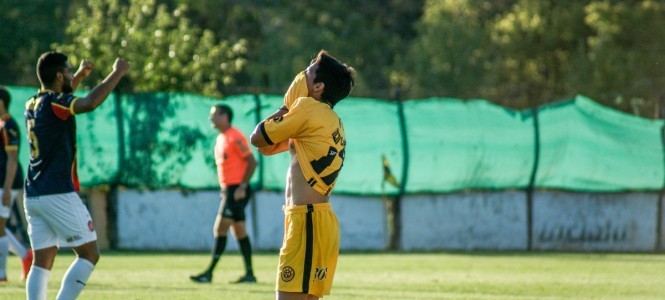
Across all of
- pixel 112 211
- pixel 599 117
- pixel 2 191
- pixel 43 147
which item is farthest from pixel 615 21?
pixel 43 147

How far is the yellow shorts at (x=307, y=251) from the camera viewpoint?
7551 millimetres

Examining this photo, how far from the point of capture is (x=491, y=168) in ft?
66.5

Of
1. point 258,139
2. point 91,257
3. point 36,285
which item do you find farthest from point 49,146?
point 258,139

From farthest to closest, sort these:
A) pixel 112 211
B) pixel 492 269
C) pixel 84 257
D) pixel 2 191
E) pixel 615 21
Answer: pixel 615 21, pixel 112 211, pixel 492 269, pixel 2 191, pixel 84 257

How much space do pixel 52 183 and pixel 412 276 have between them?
6.85 metres

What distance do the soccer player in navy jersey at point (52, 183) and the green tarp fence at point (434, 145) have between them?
1080cm

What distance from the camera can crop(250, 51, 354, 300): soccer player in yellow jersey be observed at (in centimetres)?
753

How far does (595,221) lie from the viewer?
20.2 meters

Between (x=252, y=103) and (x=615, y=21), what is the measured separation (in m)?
32.0

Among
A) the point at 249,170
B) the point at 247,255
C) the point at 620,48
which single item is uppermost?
the point at 620,48

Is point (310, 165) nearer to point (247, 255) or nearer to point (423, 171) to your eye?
point (247, 255)

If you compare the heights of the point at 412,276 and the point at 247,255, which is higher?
the point at 247,255

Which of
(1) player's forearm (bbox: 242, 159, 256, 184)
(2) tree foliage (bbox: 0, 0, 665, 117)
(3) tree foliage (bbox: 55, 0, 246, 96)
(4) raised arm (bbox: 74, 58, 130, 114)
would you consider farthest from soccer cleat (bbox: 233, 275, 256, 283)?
(2) tree foliage (bbox: 0, 0, 665, 117)

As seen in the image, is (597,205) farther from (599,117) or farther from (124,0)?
(124,0)
